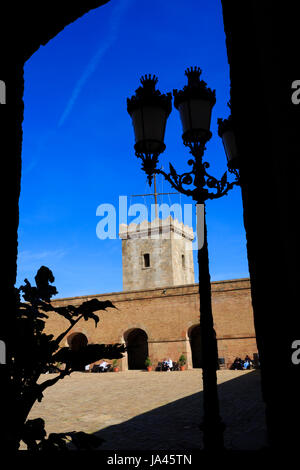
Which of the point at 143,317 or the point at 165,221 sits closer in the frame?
the point at 143,317

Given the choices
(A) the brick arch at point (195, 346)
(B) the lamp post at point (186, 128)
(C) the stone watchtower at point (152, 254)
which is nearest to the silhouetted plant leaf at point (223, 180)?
(B) the lamp post at point (186, 128)

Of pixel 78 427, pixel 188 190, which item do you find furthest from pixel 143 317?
pixel 188 190

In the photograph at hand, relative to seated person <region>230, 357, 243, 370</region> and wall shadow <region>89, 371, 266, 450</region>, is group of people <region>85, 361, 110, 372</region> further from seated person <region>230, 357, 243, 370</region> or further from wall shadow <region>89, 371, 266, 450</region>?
wall shadow <region>89, 371, 266, 450</region>

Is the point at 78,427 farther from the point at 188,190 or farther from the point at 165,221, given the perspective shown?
the point at 165,221

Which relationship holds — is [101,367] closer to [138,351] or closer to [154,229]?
[138,351]

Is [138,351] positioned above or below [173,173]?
below

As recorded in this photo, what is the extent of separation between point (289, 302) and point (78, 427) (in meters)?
7.99

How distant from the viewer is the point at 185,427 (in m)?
7.70

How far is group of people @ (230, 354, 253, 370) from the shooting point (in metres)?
19.6

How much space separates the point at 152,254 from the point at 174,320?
452 inches

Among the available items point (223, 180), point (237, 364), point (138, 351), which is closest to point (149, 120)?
point (223, 180)

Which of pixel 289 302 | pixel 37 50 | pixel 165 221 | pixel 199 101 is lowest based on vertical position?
pixel 289 302

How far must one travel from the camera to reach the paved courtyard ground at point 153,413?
6766 mm

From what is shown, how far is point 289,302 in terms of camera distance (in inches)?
52.2
